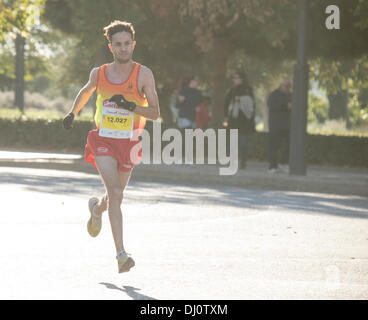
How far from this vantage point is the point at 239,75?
1755 cm

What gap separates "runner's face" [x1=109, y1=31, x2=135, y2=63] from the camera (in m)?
7.42

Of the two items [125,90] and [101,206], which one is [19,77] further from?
[125,90]

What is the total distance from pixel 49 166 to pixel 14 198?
625 centimetres

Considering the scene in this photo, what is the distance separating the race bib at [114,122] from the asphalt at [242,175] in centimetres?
848

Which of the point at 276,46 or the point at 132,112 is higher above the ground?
the point at 276,46

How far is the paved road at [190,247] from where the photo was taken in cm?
665

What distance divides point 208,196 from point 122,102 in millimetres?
6938

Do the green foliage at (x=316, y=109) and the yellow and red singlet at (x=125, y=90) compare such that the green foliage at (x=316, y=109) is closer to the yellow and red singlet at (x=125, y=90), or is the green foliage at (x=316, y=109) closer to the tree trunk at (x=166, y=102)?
the tree trunk at (x=166, y=102)

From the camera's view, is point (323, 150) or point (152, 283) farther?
point (323, 150)

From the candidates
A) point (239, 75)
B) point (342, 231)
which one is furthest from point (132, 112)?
point (239, 75)

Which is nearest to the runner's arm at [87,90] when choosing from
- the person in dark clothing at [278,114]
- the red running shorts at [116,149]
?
the red running shorts at [116,149]

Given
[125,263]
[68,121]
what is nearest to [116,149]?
[68,121]

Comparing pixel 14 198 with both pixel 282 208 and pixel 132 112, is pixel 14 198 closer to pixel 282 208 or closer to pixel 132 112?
pixel 282 208

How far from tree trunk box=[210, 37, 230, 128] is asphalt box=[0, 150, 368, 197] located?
6.36 metres
